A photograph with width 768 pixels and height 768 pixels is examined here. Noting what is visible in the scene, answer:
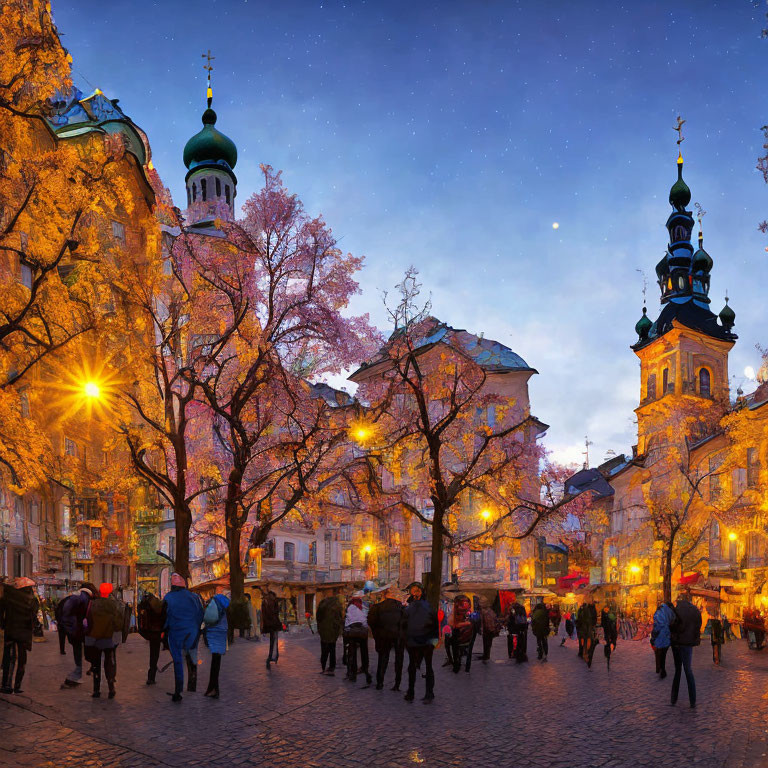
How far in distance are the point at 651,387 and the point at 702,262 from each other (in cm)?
1586

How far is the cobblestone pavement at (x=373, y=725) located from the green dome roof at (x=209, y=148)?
62.7m

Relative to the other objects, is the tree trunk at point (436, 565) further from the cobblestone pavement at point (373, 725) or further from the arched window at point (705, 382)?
the arched window at point (705, 382)

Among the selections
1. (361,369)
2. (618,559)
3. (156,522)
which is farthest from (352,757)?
(618,559)

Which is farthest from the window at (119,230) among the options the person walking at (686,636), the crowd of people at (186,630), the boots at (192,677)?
the person walking at (686,636)

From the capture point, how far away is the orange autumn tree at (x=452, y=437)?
87.4 ft

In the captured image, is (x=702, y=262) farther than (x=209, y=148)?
Yes

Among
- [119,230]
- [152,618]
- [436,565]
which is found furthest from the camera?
[119,230]

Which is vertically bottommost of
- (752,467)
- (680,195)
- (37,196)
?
(752,467)

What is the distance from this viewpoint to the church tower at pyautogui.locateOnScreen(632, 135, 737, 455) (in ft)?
254

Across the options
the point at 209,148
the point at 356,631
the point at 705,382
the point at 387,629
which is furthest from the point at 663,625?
the point at 705,382

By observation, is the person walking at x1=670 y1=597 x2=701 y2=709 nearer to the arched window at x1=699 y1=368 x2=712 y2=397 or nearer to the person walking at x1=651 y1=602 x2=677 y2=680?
the person walking at x1=651 y1=602 x2=677 y2=680

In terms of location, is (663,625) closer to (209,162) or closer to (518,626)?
(518,626)

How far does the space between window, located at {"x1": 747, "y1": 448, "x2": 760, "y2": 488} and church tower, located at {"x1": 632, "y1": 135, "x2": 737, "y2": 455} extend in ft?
72.8

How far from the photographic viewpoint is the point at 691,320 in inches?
3120
